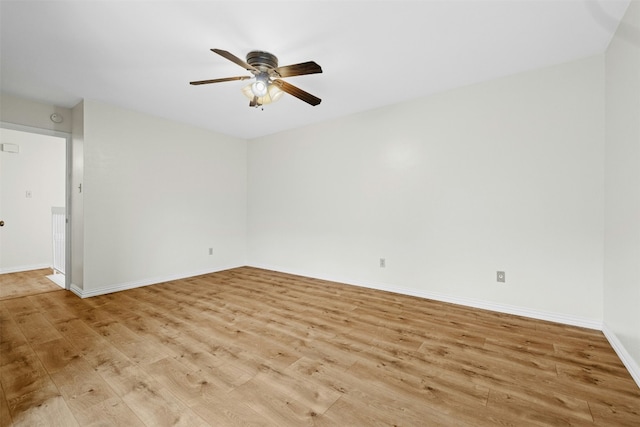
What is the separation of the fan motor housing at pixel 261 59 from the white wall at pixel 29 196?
15.1ft

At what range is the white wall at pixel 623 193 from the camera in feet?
5.64

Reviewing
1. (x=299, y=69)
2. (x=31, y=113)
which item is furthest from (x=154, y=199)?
(x=299, y=69)

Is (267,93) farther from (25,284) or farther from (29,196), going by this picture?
(29,196)

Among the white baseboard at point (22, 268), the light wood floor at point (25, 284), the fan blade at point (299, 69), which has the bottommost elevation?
the light wood floor at point (25, 284)

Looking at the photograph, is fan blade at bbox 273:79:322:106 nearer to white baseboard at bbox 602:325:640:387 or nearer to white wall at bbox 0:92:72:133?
white baseboard at bbox 602:325:640:387

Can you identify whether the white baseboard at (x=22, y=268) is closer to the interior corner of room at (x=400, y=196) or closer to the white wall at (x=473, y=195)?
the interior corner of room at (x=400, y=196)

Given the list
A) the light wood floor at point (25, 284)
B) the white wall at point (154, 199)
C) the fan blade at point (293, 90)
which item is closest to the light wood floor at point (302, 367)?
the light wood floor at point (25, 284)

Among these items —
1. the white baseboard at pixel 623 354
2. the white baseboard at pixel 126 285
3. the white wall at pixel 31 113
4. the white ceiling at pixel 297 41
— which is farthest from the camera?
the white baseboard at pixel 126 285

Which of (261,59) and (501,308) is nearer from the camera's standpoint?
(261,59)

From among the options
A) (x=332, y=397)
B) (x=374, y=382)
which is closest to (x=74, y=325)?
(x=332, y=397)

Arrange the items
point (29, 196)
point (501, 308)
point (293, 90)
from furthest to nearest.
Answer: point (29, 196) < point (501, 308) < point (293, 90)

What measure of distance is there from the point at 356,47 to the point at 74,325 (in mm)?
3542

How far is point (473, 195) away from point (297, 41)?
7.66ft

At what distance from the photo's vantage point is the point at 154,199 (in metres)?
3.91
